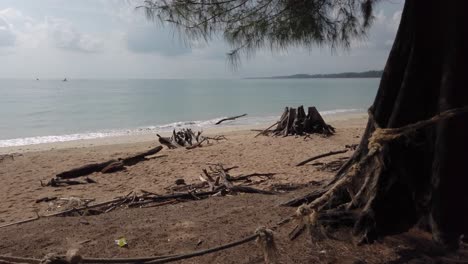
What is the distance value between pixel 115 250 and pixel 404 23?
2.74 meters

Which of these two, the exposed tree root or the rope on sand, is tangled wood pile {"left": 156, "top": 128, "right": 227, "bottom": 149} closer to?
the exposed tree root

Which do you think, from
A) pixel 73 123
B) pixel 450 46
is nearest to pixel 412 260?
pixel 450 46

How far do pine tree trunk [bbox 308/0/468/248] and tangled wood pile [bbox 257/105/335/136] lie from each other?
9.55m

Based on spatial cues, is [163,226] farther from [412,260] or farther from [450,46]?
[450,46]

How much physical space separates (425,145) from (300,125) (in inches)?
390

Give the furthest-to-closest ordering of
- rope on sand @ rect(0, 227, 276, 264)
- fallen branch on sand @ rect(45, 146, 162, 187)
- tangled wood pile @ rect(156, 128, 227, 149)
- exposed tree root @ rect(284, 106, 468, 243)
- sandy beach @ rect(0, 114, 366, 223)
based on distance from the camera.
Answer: tangled wood pile @ rect(156, 128, 227, 149) < fallen branch on sand @ rect(45, 146, 162, 187) < sandy beach @ rect(0, 114, 366, 223) < exposed tree root @ rect(284, 106, 468, 243) < rope on sand @ rect(0, 227, 276, 264)

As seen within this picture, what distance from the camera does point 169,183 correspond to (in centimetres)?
784

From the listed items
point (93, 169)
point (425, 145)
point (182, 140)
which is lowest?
point (93, 169)

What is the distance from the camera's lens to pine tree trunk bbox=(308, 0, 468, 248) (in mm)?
3020

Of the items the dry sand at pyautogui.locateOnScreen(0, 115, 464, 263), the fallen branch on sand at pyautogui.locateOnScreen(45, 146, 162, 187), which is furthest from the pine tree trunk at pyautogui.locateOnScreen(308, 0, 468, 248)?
the fallen branch on sand at pyautogui.locateOnScreen(45, 146, 162, 187)

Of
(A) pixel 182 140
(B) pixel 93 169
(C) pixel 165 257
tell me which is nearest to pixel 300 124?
(A) pixel 182 140

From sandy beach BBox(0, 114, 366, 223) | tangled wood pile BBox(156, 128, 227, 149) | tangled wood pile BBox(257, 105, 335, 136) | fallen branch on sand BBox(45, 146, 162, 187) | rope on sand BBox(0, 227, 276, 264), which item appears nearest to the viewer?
rope on sand BBox(0, 227, 276, 264)

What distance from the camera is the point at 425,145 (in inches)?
128

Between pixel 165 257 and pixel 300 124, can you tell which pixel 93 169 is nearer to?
pixel 300 124
